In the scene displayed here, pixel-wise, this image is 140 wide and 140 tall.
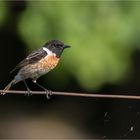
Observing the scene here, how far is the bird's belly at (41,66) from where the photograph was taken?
23.2ft

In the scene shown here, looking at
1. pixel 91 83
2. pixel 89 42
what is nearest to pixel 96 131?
pixel 91 83

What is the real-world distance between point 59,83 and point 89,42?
150 cm

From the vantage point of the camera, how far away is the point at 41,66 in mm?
7102

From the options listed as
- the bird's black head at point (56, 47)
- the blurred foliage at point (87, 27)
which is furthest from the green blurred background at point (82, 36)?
the bird's black head at point (56, 47)

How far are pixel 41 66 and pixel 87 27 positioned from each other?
1.38m

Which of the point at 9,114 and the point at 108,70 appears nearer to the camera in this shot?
the point at 108,70

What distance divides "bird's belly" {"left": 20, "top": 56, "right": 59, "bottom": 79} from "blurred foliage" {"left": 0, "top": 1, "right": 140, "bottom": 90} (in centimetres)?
109

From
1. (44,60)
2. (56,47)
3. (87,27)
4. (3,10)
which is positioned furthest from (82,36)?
(44,60)

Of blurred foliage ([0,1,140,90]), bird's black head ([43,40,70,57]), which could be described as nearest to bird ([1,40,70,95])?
bird's black head ([43,40,70,57])

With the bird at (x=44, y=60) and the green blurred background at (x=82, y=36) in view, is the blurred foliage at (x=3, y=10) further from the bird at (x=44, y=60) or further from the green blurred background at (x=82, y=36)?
the bird at (x=44, y=60)

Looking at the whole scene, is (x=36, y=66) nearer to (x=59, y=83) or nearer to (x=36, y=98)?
(x=59, y=83)

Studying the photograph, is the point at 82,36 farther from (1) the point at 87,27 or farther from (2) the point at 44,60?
(2) the point at 44,60

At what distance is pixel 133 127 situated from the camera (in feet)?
34.4

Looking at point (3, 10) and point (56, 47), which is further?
point (3, 10)
